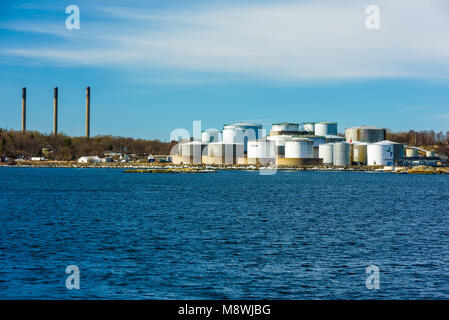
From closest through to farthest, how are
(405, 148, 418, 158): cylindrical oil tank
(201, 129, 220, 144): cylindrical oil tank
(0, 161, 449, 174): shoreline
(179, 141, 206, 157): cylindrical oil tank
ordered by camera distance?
(0, 161, 449, 174): shoreline < (179, 141, 206, 157): cylindrical oil tank < (405, 148, 418, 158): cylindrical oil tank < (201, 129, 220, 144): cylindrical oil tank

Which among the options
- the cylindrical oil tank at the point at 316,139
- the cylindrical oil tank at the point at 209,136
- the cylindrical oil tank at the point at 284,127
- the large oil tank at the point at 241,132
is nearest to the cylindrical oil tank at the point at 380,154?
the cylindrical oil tank at the point at 316,139

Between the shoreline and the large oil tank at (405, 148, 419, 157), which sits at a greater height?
the large oil tank at (405, 148, 419, 157)

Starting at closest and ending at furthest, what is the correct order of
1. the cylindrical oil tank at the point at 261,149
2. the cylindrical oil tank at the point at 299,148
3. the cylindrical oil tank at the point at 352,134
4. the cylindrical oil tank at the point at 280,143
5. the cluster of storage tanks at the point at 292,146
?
the cylindrical oil tank at the point at 299,148 → the cluster of storage tanks at the point at 292,146 → the cylindrical oil tank at the point at 261,149 → the cylindrical oil tank at the point at 280,143 → the cylindrical oil tank at the point at 352,134

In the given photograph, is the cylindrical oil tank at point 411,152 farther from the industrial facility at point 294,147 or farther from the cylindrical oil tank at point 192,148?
the cylindrical oil tank at point 192,148

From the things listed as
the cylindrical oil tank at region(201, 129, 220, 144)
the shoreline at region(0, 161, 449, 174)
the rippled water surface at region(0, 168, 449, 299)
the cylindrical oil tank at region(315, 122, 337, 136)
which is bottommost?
the rippled water surface at region(0, 168, 449, 299)

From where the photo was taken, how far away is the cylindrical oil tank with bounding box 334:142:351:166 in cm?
15362

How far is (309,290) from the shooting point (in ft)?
65.9

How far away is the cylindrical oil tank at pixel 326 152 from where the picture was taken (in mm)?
156375

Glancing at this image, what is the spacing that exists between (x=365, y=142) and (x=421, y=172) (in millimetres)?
18703

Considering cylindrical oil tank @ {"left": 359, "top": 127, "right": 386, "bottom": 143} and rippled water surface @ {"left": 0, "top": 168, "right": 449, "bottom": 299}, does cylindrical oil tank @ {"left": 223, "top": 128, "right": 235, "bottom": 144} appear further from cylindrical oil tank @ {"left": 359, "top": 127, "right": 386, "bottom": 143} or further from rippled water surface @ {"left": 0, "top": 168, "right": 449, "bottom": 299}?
rippled water surface @ {"left": 0, "top": 168, "right": 449, "bottom": 299}

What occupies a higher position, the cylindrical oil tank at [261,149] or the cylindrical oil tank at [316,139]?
the cylindrical oil tank at [316,139]

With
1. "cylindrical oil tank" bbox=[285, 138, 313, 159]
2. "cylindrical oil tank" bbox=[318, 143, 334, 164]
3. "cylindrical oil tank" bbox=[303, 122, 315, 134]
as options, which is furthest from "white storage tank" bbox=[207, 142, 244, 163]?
"cylindrical oil tank" bbox=[318, 143, 334, 164]

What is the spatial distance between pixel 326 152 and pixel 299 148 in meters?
8.92

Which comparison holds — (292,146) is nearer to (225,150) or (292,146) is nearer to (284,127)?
(284,127)
